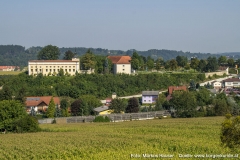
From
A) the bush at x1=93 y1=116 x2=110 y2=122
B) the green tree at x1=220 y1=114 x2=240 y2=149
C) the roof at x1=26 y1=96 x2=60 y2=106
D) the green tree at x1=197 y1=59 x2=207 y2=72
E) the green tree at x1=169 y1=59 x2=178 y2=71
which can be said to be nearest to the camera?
the green tree at x1=220 y1=114 x2=240 y2=149

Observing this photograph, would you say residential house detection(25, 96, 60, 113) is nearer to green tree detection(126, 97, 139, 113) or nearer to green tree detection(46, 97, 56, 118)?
green tree detection(46, 97, 56, 118)

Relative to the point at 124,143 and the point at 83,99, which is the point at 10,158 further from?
the point at 83,99

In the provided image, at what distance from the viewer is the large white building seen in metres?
61.3

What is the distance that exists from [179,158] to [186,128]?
1204 cm

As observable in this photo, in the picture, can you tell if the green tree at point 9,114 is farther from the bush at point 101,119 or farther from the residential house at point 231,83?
the residential house at point 231,83

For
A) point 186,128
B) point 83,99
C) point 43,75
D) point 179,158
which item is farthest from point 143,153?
point 43,75

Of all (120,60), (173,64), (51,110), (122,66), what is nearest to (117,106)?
(51,110)

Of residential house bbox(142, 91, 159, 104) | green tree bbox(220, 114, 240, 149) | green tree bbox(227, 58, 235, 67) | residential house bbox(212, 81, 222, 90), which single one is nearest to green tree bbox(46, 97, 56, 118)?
residential house bbox(142, 91, 159, 104)

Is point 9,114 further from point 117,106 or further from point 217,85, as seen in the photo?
point 217,85

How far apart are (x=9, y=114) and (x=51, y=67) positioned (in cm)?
2929

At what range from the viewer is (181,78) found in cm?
6694

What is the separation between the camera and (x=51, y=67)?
203 ft

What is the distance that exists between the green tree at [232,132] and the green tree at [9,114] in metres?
20.3

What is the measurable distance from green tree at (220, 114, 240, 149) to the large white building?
156ft
